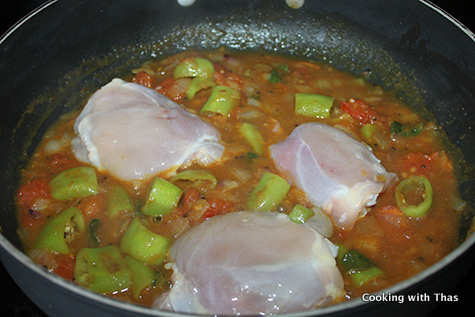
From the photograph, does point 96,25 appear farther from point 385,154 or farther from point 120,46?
point 385,154

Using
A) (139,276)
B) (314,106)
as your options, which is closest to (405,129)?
(314,106)

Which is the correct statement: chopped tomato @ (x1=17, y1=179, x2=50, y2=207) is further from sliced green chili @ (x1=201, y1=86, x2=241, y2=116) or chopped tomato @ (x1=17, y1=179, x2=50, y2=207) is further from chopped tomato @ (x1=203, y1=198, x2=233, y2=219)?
sliced green chili @ (x1=201, y1=86, x2=241, y2=116)

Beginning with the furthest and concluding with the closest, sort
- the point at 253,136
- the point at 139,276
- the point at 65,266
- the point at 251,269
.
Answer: the point at 253,136 < the point at 65,266 < the point at 139,276 < the point at 251,269

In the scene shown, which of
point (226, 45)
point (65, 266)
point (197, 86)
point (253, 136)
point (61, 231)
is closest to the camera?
point (65, 266)

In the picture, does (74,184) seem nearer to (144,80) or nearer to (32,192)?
(32,192)

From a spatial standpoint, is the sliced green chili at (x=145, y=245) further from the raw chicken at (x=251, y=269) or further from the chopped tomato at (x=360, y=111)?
the chopped tomato at (x=360, y=111)

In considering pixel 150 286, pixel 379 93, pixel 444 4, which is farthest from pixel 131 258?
pixel 444 4

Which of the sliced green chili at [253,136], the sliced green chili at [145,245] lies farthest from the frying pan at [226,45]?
the sliced green chili at [253,136]

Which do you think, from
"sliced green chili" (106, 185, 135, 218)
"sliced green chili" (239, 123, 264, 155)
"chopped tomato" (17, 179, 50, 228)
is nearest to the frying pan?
"chopped tomato" (17, 179, 50, 228)
